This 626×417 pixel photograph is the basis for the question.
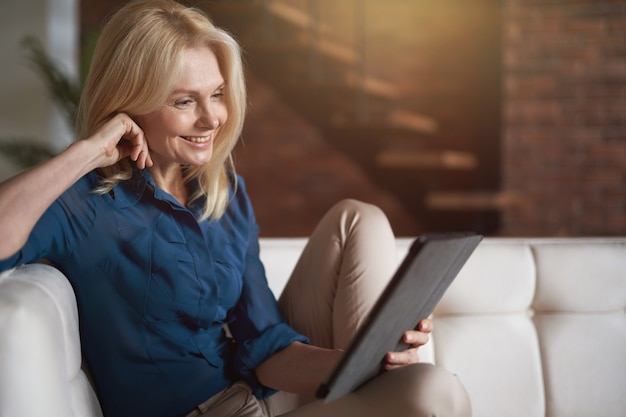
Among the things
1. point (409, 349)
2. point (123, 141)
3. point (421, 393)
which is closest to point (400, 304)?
point (421, 393)

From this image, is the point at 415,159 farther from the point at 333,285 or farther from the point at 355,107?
the point at 333,285

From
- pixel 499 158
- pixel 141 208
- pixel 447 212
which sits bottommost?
pixel 447 212

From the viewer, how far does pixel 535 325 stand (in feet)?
6.00

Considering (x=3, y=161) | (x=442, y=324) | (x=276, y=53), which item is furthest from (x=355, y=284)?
(x=276, y=53)

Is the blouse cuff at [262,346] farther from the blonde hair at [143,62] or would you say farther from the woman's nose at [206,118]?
the woman's nose at [206,118]

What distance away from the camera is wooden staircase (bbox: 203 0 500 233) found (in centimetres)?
563

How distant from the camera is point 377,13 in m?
5.61

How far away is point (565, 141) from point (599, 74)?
0.50 meters

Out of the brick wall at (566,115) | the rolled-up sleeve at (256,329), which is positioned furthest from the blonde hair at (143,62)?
the brick wall at (566,115)

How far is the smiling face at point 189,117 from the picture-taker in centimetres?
150

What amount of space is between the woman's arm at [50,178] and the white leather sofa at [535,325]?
56 cm

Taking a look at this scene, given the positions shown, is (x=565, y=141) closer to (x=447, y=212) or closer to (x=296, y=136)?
(x=447, y=212)

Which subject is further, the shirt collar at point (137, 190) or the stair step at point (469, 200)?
the stair step at point (469, 200)

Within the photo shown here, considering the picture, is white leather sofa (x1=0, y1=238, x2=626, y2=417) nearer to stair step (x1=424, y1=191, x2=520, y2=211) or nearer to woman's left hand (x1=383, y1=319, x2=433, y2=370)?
woman's left hand (x1=383, y1=319, x2=433, y2=370)
